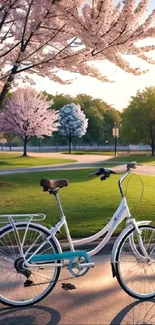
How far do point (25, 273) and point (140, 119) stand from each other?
55.5 m

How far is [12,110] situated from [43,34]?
41.8m

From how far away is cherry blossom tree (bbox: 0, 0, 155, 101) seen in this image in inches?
400

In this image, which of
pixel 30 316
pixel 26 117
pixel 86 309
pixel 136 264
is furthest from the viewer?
pixel 26 117

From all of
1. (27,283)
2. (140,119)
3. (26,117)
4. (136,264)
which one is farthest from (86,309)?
(140,119)

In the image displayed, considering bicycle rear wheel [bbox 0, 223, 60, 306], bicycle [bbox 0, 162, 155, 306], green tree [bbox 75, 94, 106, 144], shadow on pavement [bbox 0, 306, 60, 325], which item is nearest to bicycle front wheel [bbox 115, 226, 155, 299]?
bicycle [bbox 0, 162, 155, 306]

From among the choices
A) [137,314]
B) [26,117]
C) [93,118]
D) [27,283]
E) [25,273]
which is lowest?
[137,314]

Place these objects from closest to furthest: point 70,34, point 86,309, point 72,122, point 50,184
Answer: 1. point 86,309
2. point 50,184
3. point 70,34
4. point 72,122

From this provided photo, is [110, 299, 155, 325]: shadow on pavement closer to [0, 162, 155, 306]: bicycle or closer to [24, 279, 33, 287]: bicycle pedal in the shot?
[0, 162, 155, 306]: bicycle

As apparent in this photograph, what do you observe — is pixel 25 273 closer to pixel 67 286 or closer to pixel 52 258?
pixel 52 258

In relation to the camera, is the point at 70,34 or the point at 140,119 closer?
the point at 70,34

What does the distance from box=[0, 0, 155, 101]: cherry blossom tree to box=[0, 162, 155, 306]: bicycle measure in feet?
19.5

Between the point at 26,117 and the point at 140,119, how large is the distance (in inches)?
597

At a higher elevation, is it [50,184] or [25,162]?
[50,184]

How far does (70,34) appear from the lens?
1156 cm
